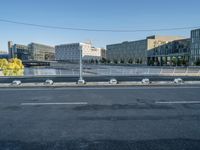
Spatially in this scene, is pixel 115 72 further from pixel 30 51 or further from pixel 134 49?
pixel 30 51

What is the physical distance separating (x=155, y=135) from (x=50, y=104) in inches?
188

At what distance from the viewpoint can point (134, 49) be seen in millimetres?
133125

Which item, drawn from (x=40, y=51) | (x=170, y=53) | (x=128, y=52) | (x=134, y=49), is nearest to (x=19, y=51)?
(x=40, y=51)

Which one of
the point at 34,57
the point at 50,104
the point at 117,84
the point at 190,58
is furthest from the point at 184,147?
the point at 34,57

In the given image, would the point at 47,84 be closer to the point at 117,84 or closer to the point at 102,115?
the point at 117,84

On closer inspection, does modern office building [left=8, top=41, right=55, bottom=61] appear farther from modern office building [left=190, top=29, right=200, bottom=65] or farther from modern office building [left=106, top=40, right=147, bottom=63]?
modern office building [left=190, top=29, right=200, bottom=65]

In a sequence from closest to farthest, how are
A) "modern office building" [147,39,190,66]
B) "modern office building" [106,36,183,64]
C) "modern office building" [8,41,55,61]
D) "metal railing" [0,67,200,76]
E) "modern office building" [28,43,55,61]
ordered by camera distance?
"metal railing" [0,67,200,76]
"modern office building" [147,39,190,66]
"modern office building" [106,36,183,64]
"modern office building" [8,41,55,61]
"modern office building" [28,43,55,61]

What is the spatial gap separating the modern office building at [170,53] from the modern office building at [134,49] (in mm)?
4513

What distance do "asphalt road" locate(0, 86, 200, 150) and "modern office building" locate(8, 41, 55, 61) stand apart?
128086 millimetres

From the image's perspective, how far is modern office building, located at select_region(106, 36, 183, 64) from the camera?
405ft

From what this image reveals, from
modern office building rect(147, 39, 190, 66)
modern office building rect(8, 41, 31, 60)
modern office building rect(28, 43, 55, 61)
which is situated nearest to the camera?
modern office building rect(147, 39, 190, 66)

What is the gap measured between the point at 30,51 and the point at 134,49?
78.5 metres

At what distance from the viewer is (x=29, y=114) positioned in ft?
21.4

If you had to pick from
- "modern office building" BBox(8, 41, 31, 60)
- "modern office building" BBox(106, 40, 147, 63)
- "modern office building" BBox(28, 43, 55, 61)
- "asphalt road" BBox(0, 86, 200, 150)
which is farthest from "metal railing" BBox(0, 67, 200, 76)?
"modern office building" BBox(28, 43, 55, 61)
